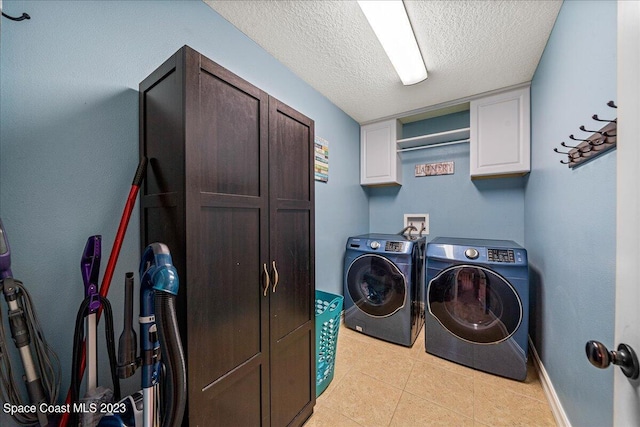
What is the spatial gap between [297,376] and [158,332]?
922mm

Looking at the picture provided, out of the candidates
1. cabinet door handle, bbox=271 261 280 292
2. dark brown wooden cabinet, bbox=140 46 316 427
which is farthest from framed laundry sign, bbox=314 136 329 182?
cabinet door handle, bbox=271 261 280 292

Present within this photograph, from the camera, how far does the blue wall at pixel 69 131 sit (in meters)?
0.83

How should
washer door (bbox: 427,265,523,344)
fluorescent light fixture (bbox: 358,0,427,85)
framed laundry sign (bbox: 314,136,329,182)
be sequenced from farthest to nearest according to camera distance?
framed laundry sign (bbox: 314,136,329,182) < washer door (bbox: 427,265,523,344) < fluorescent light fixture (bbox: 358,0,427,85)

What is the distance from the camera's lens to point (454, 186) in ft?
8.82

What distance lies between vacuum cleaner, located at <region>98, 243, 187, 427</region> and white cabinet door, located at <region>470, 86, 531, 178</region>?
2.72 metres

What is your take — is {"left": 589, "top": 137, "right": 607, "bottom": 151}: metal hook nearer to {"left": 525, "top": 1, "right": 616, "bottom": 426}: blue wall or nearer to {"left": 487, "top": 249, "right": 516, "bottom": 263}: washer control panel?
{"left": 525, "top": 1, "right": 616, "bottom": 426}: blue wall

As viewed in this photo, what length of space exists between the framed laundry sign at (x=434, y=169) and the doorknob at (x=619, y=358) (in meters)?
2.43

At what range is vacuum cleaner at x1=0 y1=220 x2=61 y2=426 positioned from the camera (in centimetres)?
71

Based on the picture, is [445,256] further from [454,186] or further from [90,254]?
[90,254]

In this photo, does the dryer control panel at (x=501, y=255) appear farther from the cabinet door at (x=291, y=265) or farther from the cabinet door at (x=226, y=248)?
the cabinet door at (x=226, y=248)

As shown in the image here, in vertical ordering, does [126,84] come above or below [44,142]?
above

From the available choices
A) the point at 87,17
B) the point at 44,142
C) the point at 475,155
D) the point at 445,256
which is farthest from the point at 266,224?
the point at 475,155

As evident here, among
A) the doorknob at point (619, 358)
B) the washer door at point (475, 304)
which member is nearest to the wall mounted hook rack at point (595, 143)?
the doorknob at point (619, 358)

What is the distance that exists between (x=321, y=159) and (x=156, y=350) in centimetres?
193
